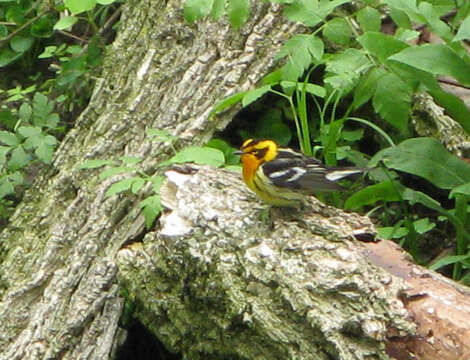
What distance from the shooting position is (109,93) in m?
5.39

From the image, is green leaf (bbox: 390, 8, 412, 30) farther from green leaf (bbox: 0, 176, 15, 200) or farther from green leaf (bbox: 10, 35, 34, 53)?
green leaf (bbox: 10, 35, 34, 53)

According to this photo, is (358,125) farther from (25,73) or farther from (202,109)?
(25,73)

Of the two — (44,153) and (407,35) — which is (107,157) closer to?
(44,153)

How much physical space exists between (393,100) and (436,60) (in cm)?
24

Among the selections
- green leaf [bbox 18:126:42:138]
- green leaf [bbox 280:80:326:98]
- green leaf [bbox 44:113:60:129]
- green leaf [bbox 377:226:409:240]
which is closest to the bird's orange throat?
green leaf [bbox 280:80:326:98]

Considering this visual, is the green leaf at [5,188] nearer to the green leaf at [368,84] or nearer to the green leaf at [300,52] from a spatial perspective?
the green leaf at [300,52]

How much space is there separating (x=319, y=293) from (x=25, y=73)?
4394 mm

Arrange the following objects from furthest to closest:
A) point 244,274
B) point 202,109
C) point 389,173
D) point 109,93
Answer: point 109,93 → point 202,109 → point 389,173 → point 244,274

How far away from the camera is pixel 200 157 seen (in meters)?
4.30

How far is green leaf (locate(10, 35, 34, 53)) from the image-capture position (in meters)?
6.83

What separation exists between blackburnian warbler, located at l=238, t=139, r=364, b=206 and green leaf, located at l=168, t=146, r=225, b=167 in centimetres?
11

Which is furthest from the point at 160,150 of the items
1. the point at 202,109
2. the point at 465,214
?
the point at 465,214

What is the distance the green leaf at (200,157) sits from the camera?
4281mm

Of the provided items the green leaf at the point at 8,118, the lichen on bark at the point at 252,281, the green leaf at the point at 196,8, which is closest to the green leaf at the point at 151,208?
the lichen on bark at the point at 252,281
